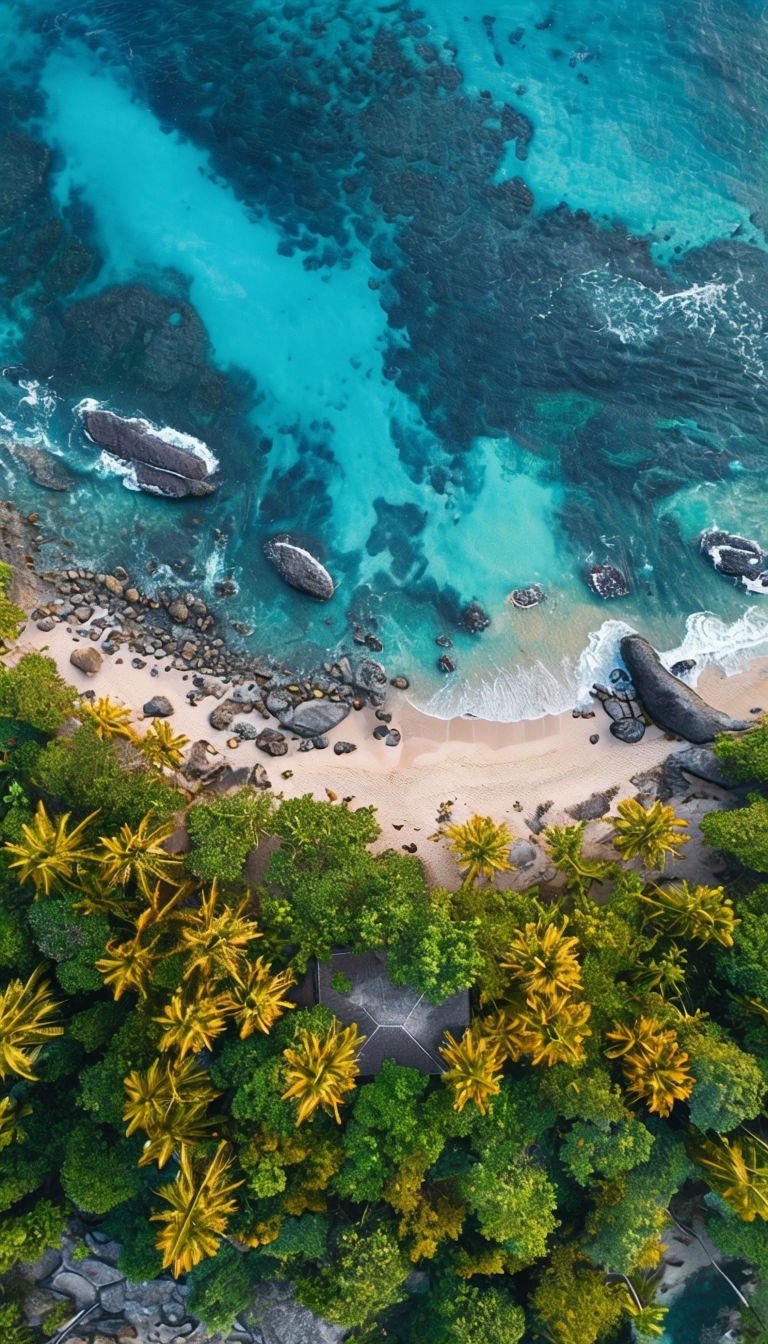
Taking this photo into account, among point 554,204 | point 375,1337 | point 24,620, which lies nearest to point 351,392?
point 554,204

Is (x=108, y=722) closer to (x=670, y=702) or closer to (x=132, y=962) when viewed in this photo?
(x=132, y=962)

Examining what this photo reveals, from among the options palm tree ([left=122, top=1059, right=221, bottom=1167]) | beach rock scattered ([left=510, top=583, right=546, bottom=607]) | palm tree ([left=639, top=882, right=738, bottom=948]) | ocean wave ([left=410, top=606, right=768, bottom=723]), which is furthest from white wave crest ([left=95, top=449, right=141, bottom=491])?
palm tree ([left=639, top=882, right=738, bottom=948])

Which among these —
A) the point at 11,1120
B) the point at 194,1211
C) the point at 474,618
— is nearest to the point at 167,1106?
the point at 194,1211

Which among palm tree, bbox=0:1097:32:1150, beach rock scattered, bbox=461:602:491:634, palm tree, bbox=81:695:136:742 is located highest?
beach rock scattered, bbox=461:602:491:634

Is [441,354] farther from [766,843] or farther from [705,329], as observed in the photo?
[766,843]

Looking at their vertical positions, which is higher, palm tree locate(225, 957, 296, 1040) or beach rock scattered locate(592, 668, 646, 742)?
beach rock scattered locate(592, 668, 646, 742)

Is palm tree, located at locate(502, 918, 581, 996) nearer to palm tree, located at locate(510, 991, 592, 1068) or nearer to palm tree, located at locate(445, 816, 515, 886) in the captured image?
palm tree, located at locate(510, 991, 592, 1068)

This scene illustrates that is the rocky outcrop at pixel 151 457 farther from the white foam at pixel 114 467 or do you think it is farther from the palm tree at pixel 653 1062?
the palm tree at pixel 653 1062
